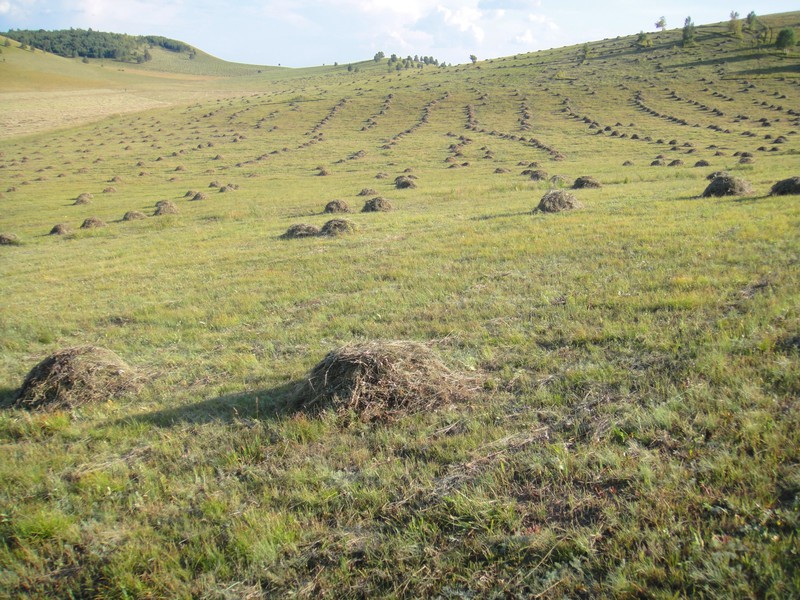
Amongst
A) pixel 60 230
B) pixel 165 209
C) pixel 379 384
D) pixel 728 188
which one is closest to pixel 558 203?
pixel 728 188

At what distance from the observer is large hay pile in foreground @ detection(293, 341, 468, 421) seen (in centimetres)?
602

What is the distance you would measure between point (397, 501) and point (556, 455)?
5.03ft

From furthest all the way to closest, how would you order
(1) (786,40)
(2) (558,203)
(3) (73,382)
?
(1) (786,40) → (2) (558,203) → (3) (73,382)

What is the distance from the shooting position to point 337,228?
19.2m

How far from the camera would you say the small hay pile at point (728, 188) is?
719 inches

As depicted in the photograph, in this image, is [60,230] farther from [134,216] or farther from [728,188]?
Answer: [728,188]

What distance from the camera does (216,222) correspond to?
26.8m

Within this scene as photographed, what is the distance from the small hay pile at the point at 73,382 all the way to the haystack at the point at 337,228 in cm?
1180

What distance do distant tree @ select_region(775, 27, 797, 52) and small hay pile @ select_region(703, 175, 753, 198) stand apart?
338 ft

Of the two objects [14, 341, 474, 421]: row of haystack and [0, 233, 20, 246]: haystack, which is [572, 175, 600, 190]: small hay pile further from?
[0, 233, 20, 246]: haystack

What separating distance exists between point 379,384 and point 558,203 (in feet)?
48.9

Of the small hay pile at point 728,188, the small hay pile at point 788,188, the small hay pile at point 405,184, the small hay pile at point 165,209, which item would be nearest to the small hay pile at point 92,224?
the small hay pile at point 165,209

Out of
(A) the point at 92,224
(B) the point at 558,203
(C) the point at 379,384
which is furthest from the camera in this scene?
(A) the point at 92,224

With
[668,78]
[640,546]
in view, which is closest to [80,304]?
[640,546]
